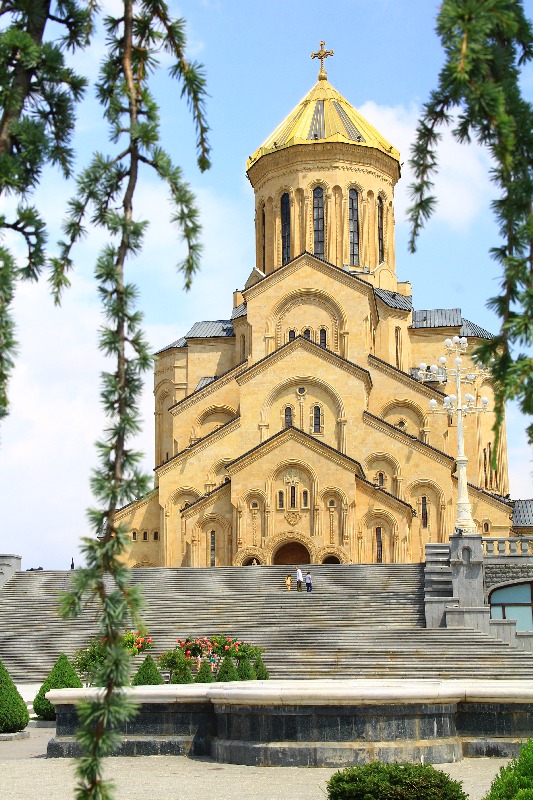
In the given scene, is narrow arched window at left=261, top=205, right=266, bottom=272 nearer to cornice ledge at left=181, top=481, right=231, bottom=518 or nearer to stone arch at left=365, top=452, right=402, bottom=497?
stone arch at left=365, top=452, right=402, bottom=497

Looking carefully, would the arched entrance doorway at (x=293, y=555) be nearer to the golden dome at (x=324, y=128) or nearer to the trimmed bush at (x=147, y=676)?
the golden dome at (x=324, y=128)

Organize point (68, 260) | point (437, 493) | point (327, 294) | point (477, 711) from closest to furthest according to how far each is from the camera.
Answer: point (68, 260) → point (477, 711) → point (437, 493) → point (327, 294)

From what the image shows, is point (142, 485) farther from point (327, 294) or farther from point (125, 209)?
point (327, 294)

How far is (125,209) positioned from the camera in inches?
202

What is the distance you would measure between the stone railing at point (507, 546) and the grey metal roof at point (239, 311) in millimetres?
17188

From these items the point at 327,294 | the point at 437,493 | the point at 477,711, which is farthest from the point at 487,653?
the point at 327,294

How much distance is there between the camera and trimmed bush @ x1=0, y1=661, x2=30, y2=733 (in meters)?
15.9

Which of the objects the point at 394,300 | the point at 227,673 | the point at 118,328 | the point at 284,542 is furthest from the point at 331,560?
the point at 118,328

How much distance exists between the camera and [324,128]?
144ft

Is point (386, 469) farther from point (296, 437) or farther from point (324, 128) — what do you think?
point (324, 128)

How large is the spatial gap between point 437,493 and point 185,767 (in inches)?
965

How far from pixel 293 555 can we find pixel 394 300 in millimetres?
12602

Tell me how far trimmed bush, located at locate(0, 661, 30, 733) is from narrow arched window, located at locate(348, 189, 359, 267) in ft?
95.4

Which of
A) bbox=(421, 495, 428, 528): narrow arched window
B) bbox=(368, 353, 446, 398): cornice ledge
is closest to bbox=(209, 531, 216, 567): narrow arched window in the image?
bbox=(421, 495, 428, 528): narrow arched window
